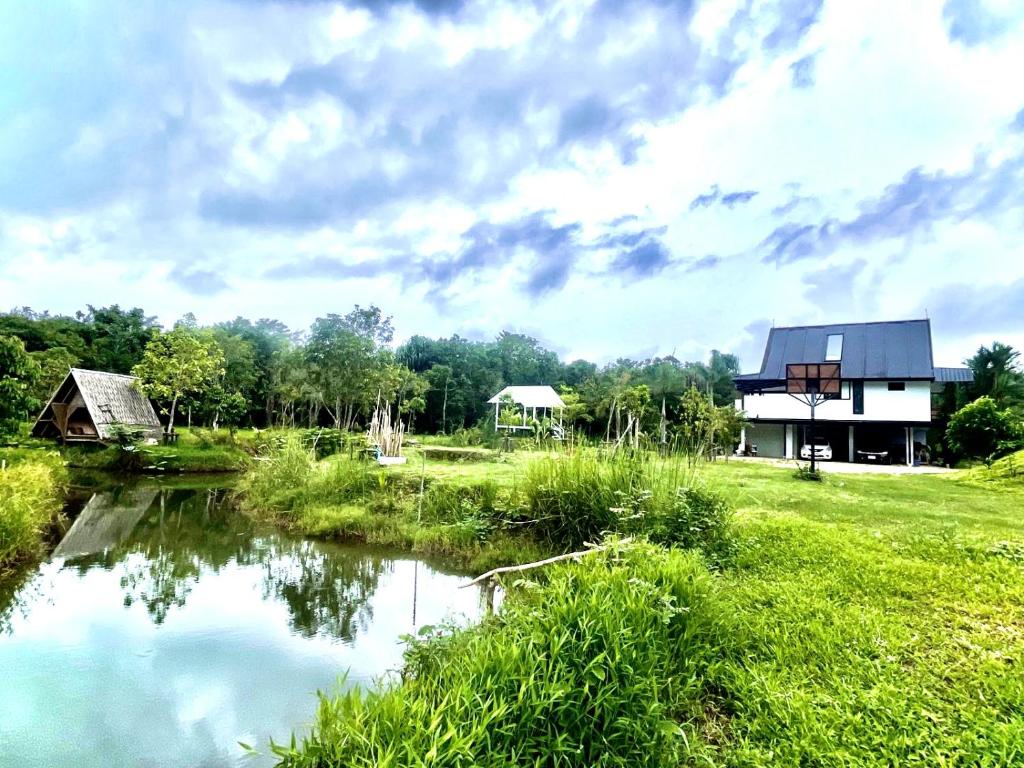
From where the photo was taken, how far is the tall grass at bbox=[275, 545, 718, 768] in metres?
1.60

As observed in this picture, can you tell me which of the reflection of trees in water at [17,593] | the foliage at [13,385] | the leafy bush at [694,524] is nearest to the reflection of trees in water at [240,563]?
the reflection of trees in water at [17,593]

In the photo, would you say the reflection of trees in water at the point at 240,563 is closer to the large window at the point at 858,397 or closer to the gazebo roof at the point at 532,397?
the gazebo roof at the point at 532,397

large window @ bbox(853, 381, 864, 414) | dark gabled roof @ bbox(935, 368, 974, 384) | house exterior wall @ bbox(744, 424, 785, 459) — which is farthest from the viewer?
house exterior wall @ bbox(744, 424, 785, 459)

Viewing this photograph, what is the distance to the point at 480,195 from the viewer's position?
12.6m

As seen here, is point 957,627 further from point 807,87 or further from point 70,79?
point 70,79

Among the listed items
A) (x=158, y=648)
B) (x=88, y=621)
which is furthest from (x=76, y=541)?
(x=158, y=648)

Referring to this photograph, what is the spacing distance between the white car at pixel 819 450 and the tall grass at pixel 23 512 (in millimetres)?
15268

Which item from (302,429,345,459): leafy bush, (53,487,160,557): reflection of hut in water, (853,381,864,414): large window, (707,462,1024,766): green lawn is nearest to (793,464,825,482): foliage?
(707,462,1024,766): green lawn

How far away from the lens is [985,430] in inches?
374

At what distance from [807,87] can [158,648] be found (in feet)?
30.3

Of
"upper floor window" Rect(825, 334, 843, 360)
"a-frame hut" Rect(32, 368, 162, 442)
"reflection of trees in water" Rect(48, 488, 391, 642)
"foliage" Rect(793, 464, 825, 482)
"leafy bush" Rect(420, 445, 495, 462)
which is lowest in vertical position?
"reflection of trees in water" Rect(48, 488, 391, 642)

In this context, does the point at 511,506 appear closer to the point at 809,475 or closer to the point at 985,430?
Answer: the point at 809,475

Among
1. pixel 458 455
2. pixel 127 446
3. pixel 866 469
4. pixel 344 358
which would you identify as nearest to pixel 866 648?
pixel 458 455

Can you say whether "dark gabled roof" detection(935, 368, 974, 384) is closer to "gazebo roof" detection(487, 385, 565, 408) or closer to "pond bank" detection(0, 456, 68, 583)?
"gazebo roof" detection(487, 385, 565, 408)
